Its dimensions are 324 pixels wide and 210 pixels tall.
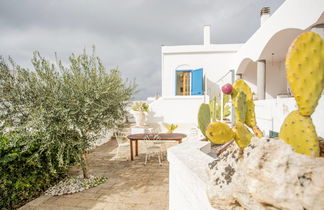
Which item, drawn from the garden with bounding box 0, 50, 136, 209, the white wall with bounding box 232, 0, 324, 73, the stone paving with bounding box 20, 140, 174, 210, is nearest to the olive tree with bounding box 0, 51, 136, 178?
the garden with bounding box 0, 50, 136, 209

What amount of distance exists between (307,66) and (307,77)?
0.07 m

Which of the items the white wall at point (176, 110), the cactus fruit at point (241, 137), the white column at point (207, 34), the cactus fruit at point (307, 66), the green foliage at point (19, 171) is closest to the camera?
the cactus fruit at point (307, 66)

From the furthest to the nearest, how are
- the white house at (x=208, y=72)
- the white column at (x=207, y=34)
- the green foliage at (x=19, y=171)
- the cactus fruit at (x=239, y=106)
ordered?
the white column at (x=207, y=34)
the white house at (x=208, y=72)
the green foliage at (x=19, y=171)
the cactus fruit at (x=239, y=106)

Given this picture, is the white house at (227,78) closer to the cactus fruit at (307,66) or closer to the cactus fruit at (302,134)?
the cactus fruit at (302,134)

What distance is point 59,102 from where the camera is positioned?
369 centimetres

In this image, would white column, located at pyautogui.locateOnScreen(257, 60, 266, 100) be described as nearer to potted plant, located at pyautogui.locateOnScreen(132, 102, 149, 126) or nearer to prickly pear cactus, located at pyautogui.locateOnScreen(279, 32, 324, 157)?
potted plant, located at pyautogui.locateOnScreen(132, 102, 149, 126)

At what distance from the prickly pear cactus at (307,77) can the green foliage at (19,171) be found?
440 cm

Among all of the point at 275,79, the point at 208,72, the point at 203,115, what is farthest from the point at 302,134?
the point at 208,72

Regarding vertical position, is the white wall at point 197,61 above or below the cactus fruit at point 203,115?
above

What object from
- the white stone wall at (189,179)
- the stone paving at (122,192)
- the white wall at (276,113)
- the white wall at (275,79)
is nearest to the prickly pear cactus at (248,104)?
the white stone wall at (189,179)

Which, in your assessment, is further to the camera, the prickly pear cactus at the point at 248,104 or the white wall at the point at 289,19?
the white wall at the point at 289,19

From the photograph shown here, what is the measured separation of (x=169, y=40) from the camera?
475 inches

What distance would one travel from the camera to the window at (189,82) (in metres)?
10.5

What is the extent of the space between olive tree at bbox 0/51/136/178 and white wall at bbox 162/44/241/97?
693cm
